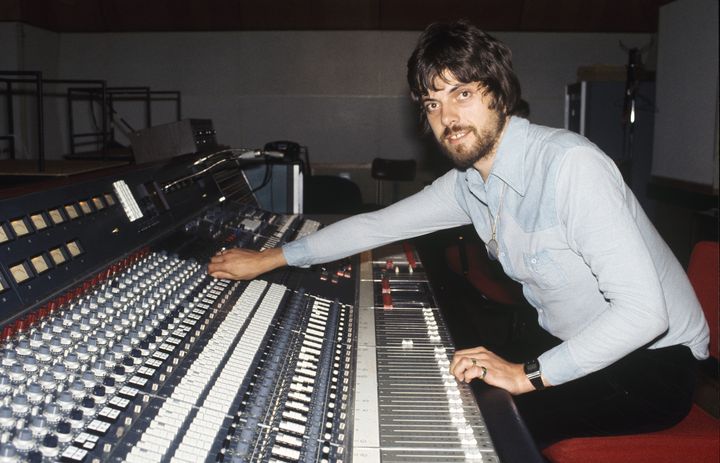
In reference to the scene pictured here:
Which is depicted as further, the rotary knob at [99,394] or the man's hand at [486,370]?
the man's hand at [486,370]

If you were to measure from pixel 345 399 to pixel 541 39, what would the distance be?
22.1ft

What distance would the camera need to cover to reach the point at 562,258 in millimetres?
1390

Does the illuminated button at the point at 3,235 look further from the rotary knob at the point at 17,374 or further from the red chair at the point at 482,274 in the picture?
the red chair at the point at 482,274

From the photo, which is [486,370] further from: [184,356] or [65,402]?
[65,402]

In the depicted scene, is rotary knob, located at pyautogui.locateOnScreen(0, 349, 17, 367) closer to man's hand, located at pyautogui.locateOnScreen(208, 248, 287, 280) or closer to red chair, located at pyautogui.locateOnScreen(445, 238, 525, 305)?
man's hand, located at pyautogui.locateOnScreen(208, 248, 287, 280)

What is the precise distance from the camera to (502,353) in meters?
1.93

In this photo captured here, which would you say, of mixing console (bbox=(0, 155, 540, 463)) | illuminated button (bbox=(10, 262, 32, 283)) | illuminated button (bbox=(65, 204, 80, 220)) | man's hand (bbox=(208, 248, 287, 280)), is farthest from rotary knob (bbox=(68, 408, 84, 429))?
man's hand (bbox=(208, 248, 287, 280))

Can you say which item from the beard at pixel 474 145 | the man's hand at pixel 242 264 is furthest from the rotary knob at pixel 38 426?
the beard at pixel 474 145

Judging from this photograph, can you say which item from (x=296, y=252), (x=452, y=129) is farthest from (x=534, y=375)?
(x=296, y=252)

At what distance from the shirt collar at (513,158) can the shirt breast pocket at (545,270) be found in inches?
5.3

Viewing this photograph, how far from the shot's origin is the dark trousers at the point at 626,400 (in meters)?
1.49

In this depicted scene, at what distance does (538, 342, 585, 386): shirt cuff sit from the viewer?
1251 millimetres

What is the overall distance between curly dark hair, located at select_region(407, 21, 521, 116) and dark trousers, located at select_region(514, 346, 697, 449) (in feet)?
2.04

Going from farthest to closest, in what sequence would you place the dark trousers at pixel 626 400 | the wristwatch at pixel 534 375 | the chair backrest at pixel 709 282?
the chair backrest at pixel 709 282, the dark trousers at pixel 626 400, the wristwatch at pixel 534 375
